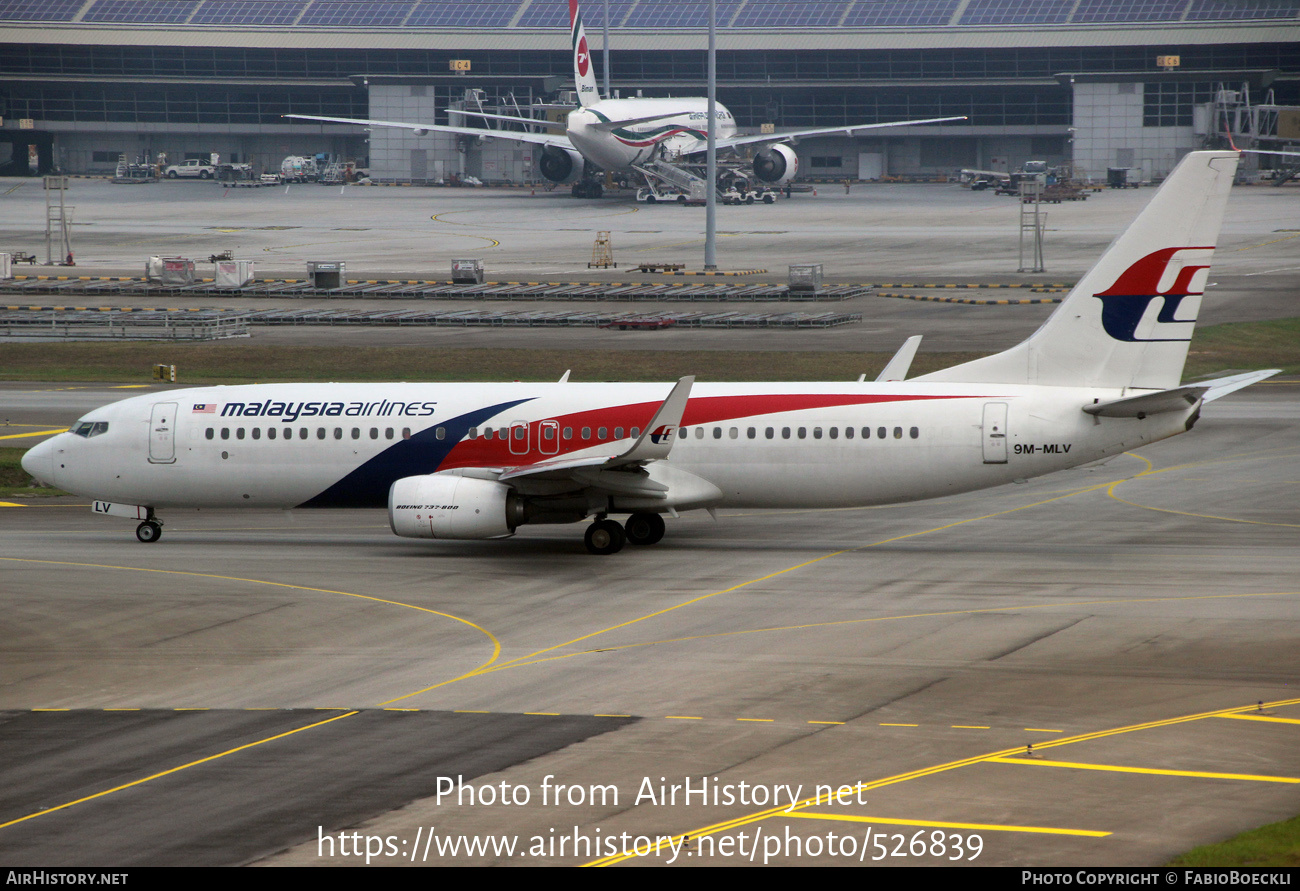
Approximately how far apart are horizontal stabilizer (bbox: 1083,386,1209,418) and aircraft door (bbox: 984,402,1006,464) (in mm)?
1939

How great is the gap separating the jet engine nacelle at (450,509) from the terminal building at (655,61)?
14996 centimetres

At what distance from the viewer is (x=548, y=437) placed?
38219mm

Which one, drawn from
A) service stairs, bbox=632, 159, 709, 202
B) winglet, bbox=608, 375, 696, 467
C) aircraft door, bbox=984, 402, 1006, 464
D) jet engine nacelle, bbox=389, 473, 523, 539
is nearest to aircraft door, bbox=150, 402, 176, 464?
jet engine nacelle, bbox=389, 473, 523, 539

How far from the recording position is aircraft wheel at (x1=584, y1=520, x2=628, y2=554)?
1485 inches

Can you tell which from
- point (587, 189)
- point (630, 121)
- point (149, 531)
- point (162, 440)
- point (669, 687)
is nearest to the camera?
point (669, 687)

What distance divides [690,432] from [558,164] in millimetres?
130332

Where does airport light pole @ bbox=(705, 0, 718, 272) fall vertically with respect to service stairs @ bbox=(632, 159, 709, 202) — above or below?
below

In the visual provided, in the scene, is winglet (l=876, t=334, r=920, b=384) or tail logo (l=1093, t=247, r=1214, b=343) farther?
winglet (l=876, t=334, r=920, b=384)

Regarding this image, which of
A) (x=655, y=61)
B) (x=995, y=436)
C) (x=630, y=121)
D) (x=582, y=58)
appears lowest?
(x=995, y=436)

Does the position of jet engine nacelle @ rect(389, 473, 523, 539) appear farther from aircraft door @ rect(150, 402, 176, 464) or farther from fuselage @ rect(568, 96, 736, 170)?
fuselage @ rect(568, 96, 736, 170)

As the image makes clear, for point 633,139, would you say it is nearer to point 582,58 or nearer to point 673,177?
point 582,58

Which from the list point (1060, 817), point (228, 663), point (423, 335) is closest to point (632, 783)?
point (1060, 817)

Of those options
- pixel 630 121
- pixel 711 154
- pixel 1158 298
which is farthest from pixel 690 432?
pixel 630 121

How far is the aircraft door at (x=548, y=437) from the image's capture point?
125 ft
